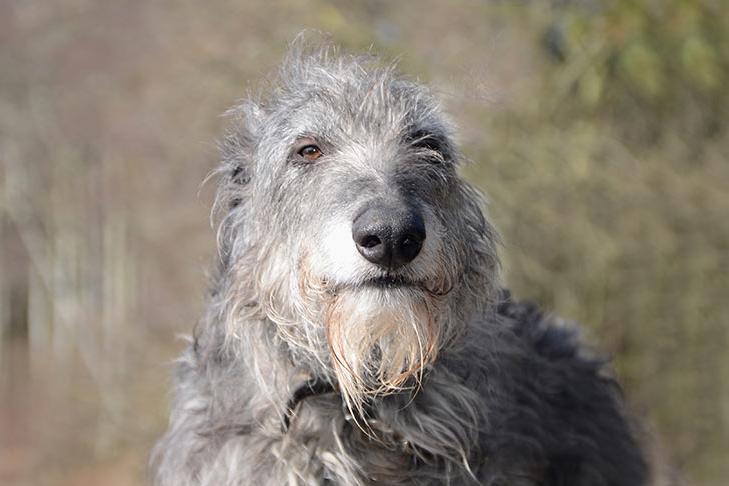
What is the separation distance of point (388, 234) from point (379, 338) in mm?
398

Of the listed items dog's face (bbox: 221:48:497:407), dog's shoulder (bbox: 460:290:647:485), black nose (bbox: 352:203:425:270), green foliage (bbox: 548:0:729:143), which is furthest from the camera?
green foliage (bbox: 548:0:729:143)

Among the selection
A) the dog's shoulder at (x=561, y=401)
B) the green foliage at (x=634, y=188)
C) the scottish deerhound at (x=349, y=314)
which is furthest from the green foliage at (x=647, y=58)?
the scottish deerhound at (x=349, y=314)

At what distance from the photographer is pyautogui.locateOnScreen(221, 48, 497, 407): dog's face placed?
3068mm

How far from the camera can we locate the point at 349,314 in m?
3.12

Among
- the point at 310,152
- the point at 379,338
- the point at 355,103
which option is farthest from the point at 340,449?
the point at 355,103

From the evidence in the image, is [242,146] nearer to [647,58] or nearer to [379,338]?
[379,338]

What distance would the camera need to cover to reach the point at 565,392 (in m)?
4.32

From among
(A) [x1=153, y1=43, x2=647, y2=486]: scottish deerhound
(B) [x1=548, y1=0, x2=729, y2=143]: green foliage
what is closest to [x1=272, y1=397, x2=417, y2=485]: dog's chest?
(A) [x1=153, y1=43, x2=647, y2=486]: scottish deerhound

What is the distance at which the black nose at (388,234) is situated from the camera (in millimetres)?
2951

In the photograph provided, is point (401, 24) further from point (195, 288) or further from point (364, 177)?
point (364, 177)

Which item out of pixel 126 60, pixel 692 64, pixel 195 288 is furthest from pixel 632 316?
pixel 126 60

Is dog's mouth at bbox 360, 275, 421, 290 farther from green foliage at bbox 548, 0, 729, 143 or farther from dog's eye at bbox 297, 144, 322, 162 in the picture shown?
green foliage at bbox 548, 0, 729, 143

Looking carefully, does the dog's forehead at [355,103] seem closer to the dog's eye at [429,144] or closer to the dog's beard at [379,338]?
the dog's eye at [429,144]

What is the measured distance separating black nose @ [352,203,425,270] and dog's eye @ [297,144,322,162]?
0.53 meters
